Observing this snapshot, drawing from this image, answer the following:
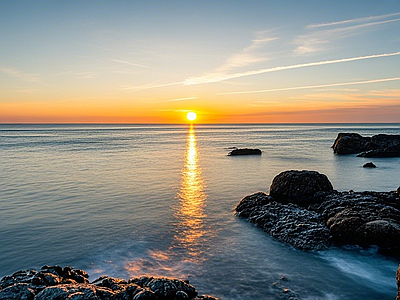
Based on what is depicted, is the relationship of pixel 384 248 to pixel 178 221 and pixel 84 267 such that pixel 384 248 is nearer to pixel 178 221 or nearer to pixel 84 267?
pixel 178 221

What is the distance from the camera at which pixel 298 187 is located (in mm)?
15508

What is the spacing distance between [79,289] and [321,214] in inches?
393

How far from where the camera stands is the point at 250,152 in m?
41.6

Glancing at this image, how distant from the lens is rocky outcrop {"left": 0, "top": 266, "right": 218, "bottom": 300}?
19.6ft

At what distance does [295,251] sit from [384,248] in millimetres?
2848

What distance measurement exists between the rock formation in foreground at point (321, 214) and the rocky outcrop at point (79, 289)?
18.4ft

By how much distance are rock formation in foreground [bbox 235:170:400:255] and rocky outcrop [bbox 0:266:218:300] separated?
5.61m

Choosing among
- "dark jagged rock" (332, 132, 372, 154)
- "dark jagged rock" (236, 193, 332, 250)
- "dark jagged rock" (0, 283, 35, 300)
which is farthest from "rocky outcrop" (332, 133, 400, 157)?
"dark jagged rock" (0, 283, 35, 300)

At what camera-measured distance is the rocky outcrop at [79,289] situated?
5988 millimetres

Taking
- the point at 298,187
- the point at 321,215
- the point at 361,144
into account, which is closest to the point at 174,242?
the point at 321,215

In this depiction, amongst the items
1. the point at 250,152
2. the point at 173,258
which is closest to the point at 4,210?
the point at 173,258

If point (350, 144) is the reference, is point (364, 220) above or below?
below

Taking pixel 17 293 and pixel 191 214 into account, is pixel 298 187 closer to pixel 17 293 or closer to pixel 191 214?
pixel 191 214

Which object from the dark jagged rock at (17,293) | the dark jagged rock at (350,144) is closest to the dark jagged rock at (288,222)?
the dark jagged rock at (17,293)
